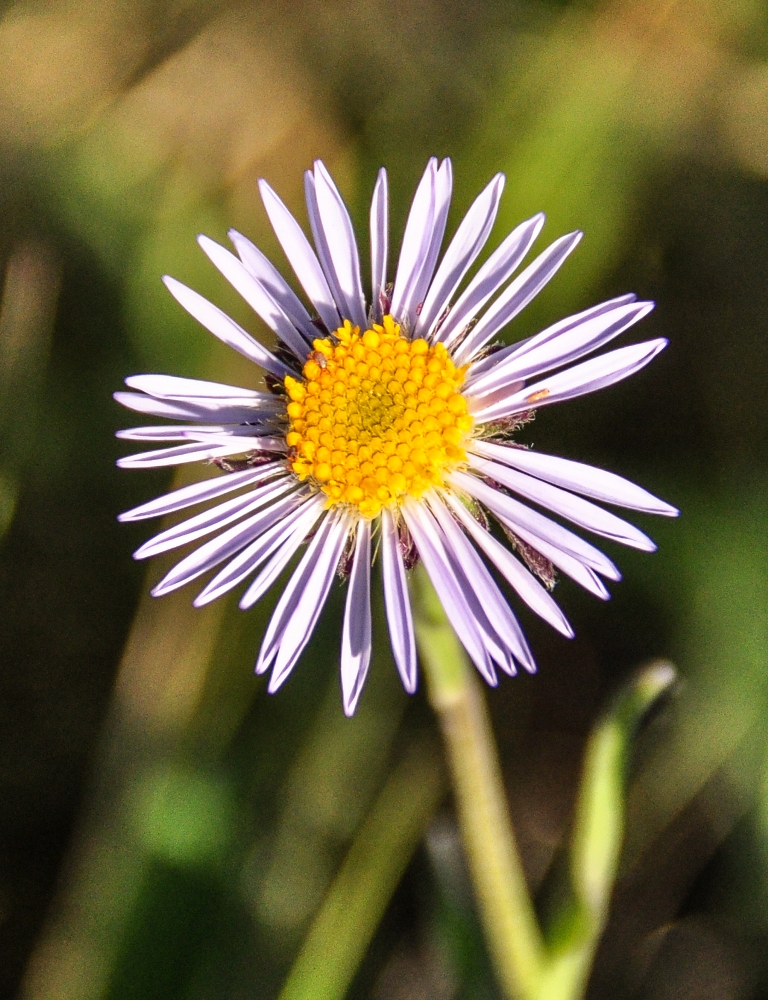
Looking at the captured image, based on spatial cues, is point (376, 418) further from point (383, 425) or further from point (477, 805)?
point (477, 805)

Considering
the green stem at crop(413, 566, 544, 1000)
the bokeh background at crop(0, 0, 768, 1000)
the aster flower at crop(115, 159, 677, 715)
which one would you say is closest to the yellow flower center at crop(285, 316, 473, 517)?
the aster flower at crop(115, 159, 677, 715)

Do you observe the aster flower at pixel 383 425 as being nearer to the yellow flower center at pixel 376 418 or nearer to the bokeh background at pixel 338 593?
the yellow flower center at pixel 376 418

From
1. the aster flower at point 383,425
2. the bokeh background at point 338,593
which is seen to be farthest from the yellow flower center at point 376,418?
the bokeh background at point 338,593

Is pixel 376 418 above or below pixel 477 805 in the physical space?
above

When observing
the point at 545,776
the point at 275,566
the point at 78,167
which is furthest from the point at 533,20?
the point at 545,776

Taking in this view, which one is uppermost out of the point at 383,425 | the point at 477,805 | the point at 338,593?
the point at 383,425

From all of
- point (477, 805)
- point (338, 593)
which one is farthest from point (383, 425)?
point (338, 593)
